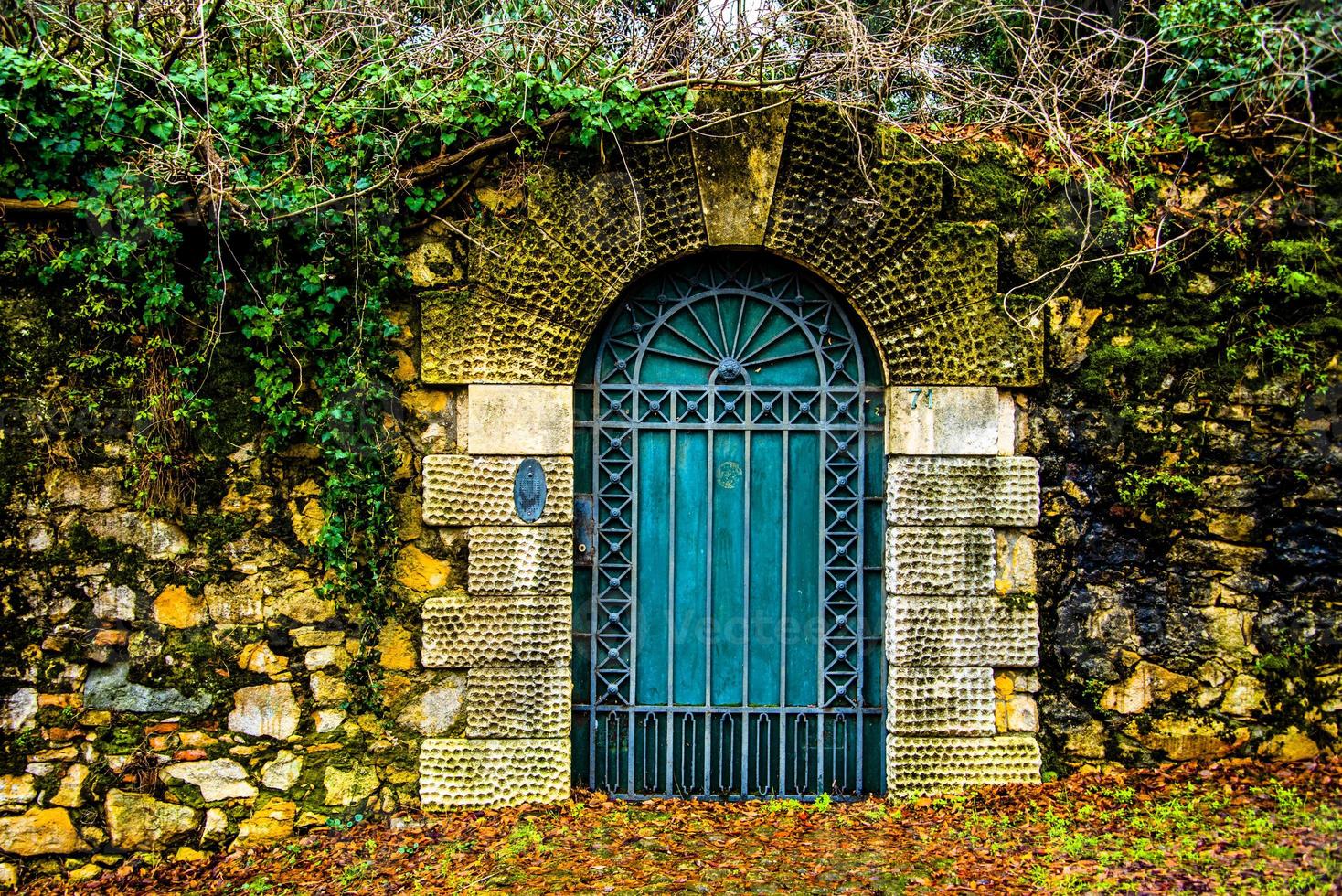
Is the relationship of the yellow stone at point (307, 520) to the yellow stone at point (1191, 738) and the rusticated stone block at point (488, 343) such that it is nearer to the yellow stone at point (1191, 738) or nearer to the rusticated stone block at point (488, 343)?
the rusticated stone block at point (488, 343)

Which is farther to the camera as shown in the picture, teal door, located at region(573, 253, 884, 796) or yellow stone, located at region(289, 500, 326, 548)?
teal door, located at region(573, 253, 884, 796)

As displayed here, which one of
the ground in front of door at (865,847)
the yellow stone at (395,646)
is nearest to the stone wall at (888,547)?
the yellow stone at (395,646)

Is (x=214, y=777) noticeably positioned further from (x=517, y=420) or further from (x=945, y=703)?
(x=945, y=703)

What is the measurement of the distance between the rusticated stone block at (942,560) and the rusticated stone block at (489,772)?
1.74 metres

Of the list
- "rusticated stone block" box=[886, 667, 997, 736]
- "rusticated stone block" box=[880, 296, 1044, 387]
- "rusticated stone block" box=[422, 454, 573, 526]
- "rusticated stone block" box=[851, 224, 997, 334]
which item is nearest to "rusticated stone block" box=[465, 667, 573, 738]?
"rusticated stone block" box=[422, 454, 573, 526]

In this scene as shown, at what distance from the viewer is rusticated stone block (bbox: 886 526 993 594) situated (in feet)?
13.6

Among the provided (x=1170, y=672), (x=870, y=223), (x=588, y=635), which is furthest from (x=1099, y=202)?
(x=588, y=635)

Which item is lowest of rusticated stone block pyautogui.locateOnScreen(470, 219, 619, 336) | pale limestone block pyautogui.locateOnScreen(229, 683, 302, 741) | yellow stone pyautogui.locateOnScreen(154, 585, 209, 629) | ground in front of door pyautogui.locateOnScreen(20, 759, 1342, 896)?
ground in front of door pyautogui.locateOnScreen(20, 759, 1342, 896)

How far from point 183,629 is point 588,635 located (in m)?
1.76

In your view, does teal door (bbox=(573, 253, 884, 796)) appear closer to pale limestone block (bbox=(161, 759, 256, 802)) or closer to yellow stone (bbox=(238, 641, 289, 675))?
yellow stone (bbox=(238, 641, 289, 675))

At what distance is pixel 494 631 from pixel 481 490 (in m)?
0.63

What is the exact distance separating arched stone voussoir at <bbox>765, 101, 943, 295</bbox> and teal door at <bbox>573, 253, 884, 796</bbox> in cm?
25

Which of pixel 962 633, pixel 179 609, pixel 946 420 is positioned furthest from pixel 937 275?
pixel 179 609

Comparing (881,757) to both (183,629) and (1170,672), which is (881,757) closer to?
(1170,672)
